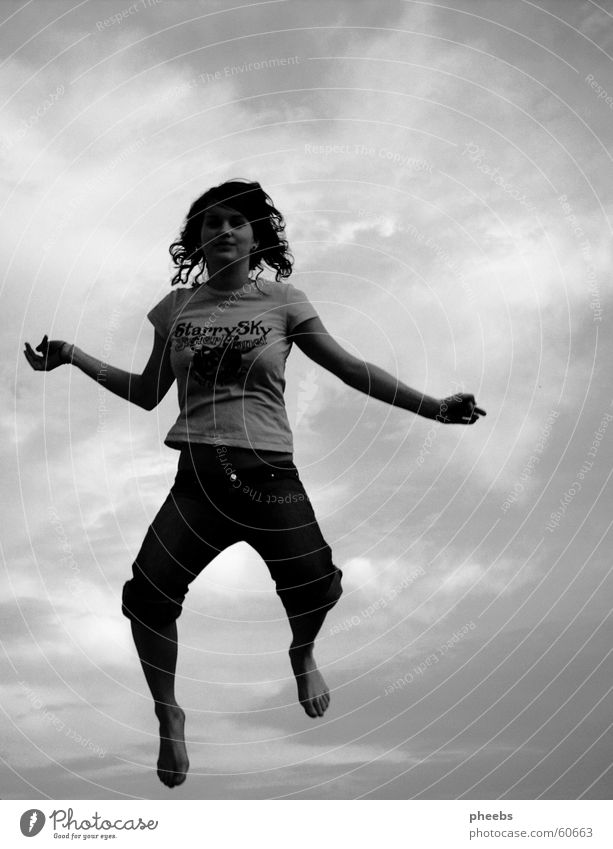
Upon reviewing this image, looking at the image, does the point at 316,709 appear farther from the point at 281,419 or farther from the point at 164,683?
the point at 281,419

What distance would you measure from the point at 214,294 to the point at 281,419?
1380 mm

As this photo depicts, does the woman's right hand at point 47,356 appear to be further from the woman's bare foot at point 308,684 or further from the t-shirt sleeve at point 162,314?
the woman's bare foot at point 308,684

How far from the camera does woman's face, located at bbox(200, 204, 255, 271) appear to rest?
945 centimetres

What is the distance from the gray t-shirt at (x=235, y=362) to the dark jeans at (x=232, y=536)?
0.60 ft

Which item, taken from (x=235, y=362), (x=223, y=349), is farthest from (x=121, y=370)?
(x=235, y=362)

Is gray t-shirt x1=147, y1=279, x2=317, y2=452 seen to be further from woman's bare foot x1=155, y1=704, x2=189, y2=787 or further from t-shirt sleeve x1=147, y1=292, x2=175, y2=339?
woman's bare foot x1=155, y1=704, x2=189, y2=787

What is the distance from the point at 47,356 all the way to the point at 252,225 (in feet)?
7.53

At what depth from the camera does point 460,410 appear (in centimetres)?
873

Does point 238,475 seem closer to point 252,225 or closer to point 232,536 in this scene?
point 232,536

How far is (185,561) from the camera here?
891 centimetres

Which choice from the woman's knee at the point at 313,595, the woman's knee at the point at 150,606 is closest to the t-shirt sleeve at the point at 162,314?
the woman's knee at the point at 150,606

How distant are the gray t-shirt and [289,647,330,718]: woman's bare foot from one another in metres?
1.87

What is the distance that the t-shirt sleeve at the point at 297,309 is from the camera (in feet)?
30.3
